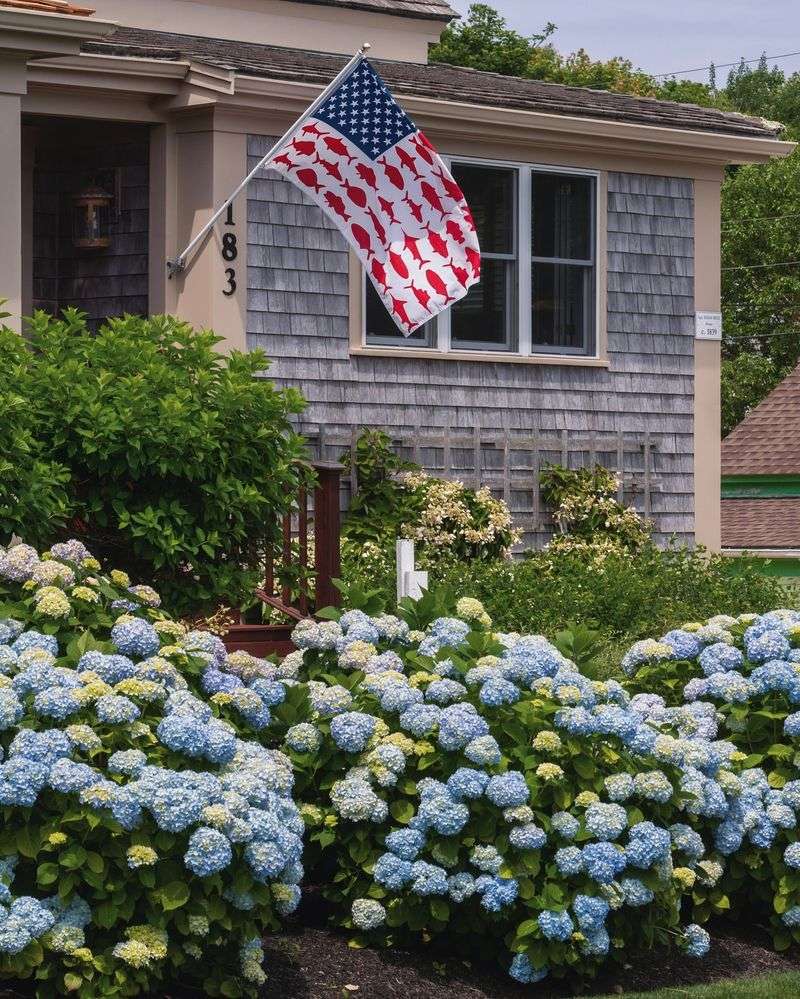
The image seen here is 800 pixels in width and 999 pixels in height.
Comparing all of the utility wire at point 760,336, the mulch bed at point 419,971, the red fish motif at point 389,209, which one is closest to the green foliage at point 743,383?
the utility wire at point 760,336

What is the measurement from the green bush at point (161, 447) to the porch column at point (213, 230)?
5.32 m

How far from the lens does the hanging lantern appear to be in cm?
1348

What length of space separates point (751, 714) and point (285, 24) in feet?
35.9

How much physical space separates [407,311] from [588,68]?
118 feet

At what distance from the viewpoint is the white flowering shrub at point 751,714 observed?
6492 mm

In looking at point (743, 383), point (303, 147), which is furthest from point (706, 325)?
point (743, 383)

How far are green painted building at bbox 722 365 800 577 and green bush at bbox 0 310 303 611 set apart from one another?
19.0 metres

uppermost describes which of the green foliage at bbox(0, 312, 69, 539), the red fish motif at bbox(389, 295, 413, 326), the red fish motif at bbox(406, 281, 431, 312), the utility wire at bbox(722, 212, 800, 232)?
the utility wire at bbox(722, 212, 800, 232)

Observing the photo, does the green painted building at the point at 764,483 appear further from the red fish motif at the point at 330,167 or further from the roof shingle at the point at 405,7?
the red fish motif at the point at 330,167

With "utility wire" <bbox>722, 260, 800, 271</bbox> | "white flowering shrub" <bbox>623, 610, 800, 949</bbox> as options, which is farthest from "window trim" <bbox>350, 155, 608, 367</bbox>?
"utility wire" <bbox>722, 260, 800, 271</bbox>

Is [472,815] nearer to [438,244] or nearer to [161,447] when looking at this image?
[161,447]

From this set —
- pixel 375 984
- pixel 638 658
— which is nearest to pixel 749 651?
pixel 638 658

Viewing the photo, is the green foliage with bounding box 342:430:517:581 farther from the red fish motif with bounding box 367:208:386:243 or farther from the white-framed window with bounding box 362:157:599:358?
the red fish motif with bounding box 367:208:386:243

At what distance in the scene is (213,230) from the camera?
1305 cm
